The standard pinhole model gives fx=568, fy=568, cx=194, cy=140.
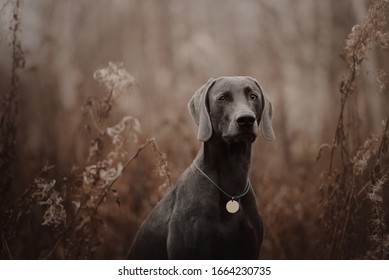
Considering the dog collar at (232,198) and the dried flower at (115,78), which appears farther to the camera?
the dried flower at (115,78)

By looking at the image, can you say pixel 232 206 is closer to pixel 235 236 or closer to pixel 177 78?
pixel 235 236

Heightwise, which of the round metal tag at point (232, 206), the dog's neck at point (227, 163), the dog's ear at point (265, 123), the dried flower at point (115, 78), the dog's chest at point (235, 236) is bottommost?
the dog's chest at point (235, 236)

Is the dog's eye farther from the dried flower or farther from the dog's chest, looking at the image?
the dried flower

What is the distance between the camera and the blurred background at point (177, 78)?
12.8 ft

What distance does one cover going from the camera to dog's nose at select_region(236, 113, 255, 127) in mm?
2988

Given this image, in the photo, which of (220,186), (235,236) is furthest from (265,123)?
(235,236)

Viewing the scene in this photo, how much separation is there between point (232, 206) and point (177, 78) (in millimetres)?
1181

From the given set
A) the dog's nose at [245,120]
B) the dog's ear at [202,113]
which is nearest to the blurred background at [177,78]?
the dog's ear at [202,113]

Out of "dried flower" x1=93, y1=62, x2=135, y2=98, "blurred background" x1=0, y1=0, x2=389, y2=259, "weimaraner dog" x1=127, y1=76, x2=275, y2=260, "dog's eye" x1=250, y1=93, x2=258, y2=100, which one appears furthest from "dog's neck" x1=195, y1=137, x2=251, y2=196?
"dried flower" x1=93, y1=62, x2=135, y2=98

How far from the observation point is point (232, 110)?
3086 millimetres

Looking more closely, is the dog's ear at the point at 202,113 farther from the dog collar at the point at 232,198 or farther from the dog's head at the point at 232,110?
the dog collar at the point at 232,198
